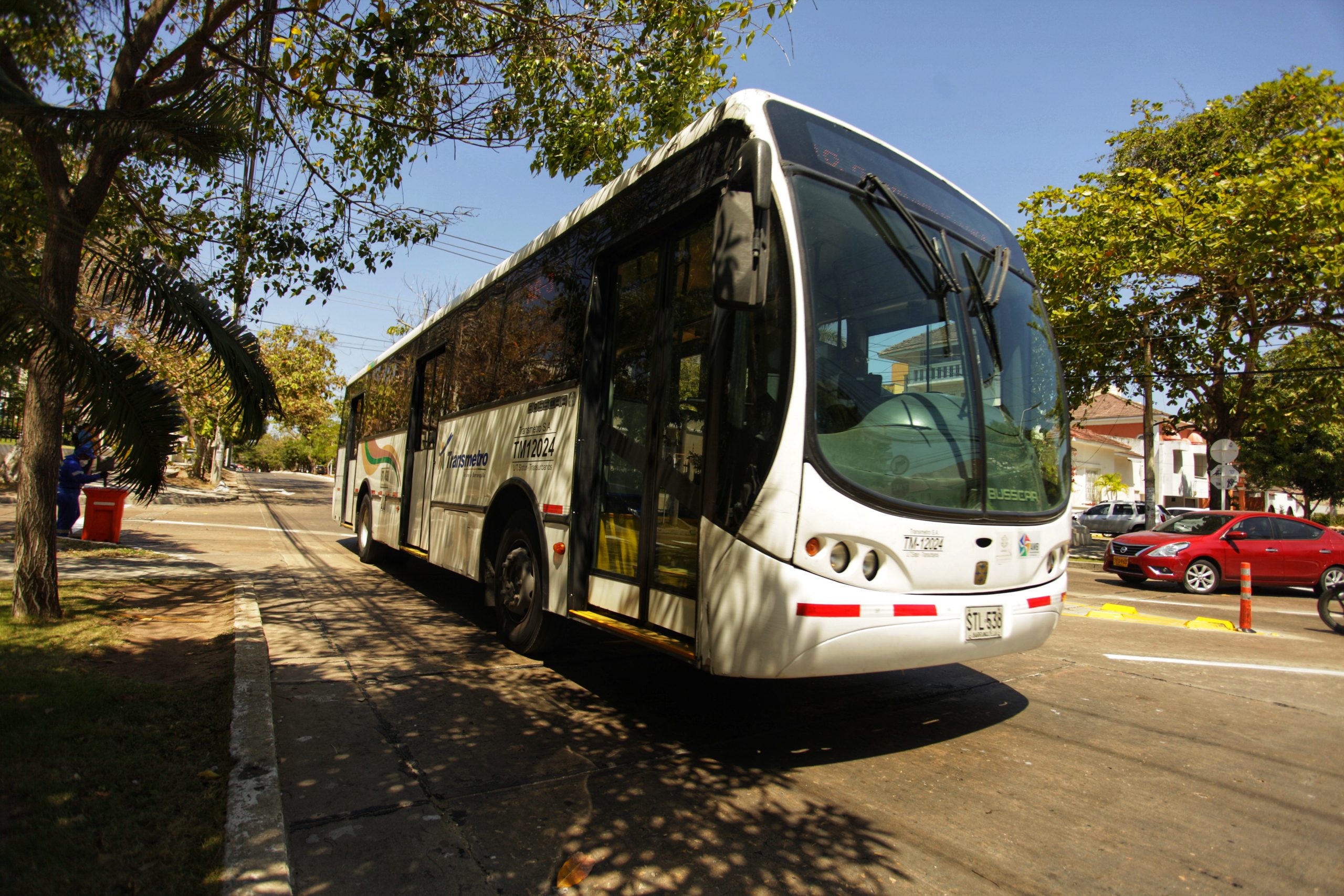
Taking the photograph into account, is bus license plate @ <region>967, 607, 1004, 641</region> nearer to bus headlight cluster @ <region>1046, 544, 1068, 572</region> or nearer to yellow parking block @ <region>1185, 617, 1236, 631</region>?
bus headlight cluster @ <region>1046, 544, 1068, 572</region>

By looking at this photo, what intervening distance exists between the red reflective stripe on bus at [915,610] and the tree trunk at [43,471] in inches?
244

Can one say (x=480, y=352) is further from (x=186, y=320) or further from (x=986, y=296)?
(x=986, y=296)

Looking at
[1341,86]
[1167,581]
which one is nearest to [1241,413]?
[1341,86]

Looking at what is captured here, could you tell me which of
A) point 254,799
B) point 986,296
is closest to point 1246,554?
point 986,296

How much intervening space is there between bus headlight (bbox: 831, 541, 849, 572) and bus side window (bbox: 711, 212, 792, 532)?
1.44 feet

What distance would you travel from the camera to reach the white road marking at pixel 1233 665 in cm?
649

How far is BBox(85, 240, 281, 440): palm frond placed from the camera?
523 centimetres

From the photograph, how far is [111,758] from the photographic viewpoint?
3.46 metres

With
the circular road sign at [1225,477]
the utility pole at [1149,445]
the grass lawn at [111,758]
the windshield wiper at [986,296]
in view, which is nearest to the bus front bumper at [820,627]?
the windshield wiper at [986,296]

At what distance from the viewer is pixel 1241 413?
20.4m

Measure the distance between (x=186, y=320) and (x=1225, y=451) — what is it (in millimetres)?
19474

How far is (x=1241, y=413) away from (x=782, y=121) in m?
21.8

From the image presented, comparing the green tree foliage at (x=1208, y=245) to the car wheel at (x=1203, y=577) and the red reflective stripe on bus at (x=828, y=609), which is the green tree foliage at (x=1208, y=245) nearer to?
the car wheel at (x=1203, y=577)

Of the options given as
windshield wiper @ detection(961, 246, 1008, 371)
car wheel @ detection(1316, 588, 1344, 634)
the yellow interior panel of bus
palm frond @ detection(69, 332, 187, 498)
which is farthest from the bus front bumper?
car wheel @ detection(1316, 588, 1344, 634)
